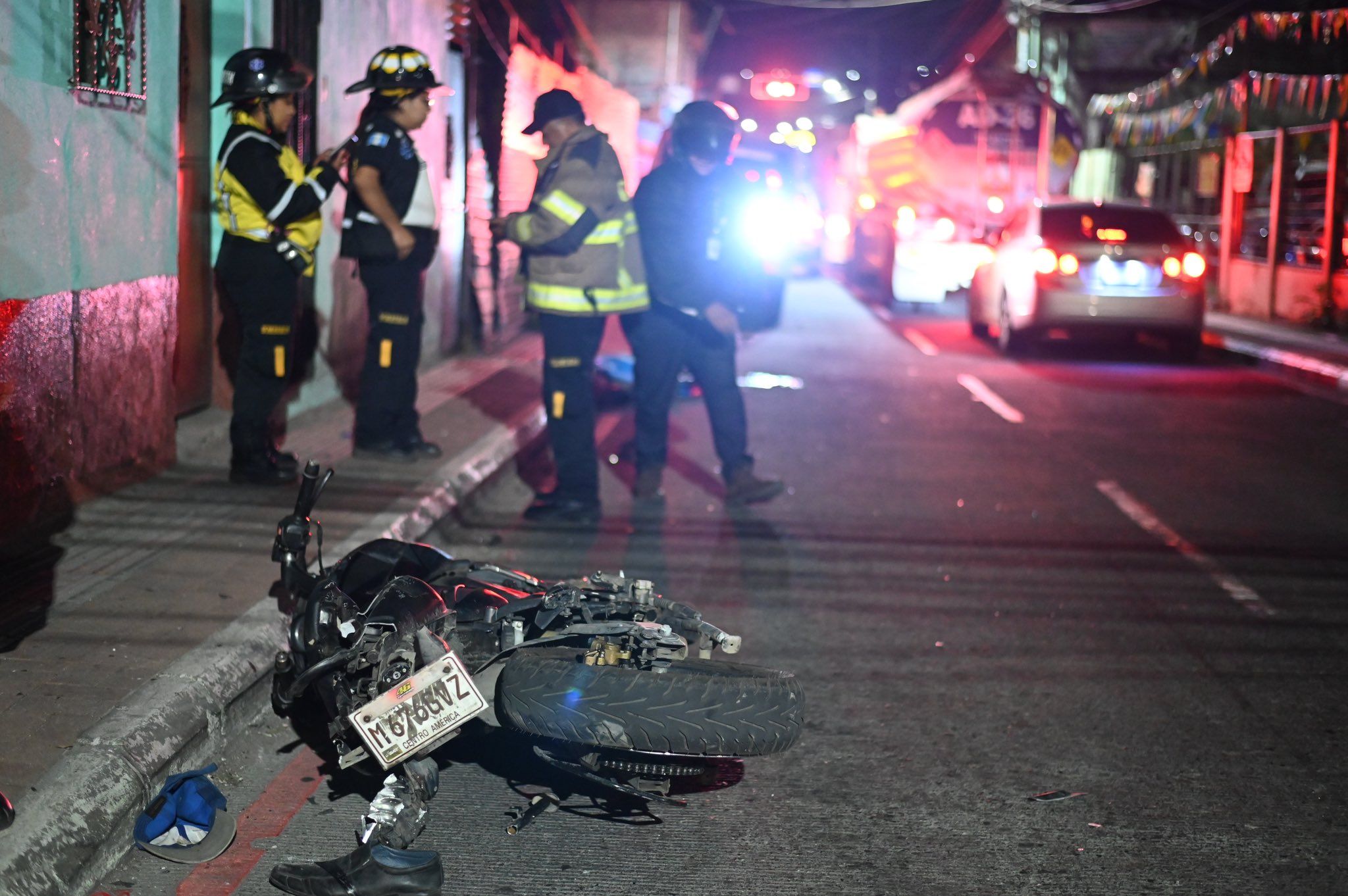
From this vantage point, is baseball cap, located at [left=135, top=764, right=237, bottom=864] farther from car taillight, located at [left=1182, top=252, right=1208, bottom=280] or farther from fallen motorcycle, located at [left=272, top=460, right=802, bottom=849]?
car taillight, located at [left=1182, top=252, right=1208, bottom=280]

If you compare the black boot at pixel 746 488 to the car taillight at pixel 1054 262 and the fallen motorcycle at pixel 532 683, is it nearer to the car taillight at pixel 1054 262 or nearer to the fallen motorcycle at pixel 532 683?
the fallen motorcycle at pixel 532 683

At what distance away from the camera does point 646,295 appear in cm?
770

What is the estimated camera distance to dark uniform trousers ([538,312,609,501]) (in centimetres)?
743

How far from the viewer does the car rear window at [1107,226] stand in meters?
15.6

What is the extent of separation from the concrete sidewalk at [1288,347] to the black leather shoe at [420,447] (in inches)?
362

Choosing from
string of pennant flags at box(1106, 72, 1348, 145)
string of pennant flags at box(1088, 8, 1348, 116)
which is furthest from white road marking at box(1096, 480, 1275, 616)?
string of pennant flags at box(1088, 8, 1348, 116)

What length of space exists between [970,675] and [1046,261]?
10910 millimetres

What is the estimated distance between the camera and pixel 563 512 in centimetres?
770

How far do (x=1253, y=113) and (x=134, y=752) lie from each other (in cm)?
2002

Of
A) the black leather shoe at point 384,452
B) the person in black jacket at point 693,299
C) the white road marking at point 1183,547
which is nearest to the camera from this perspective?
the white road marking at point 1183,547

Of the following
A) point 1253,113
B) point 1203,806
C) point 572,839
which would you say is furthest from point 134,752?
point 1253,113

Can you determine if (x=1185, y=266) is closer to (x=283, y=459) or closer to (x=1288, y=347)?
(x=1288, y=347)

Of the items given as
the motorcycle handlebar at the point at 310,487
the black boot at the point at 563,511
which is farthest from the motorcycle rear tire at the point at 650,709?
the black boot at the point at 563,511

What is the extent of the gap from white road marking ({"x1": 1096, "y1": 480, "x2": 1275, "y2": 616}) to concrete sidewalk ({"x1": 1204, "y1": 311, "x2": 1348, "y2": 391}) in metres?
6.24
